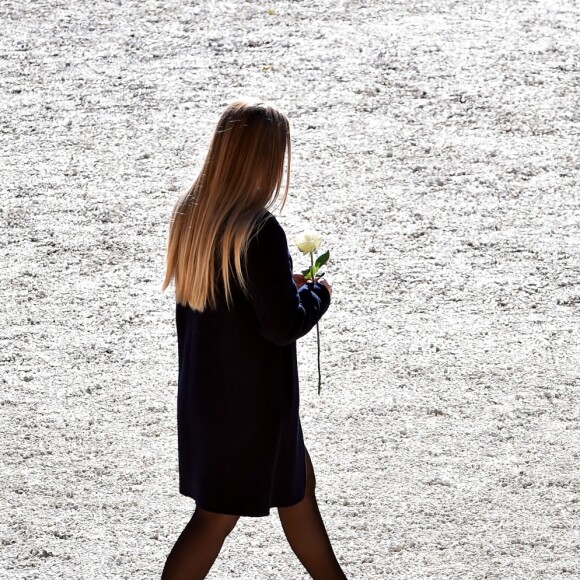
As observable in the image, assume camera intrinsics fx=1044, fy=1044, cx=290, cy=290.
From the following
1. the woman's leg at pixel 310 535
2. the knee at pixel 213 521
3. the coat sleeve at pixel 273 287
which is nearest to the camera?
the coat sleeve at pixel 273 287

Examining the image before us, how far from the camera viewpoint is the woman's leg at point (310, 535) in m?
3.45

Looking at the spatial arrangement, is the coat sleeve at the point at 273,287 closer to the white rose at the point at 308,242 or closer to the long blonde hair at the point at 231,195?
the long blonde hair at the point at 231,195

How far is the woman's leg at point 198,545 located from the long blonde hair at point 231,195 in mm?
703

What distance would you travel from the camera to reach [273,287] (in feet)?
9.78

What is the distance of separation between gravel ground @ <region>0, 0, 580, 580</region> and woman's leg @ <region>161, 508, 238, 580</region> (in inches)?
20.5

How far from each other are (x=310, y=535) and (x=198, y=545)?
0.40 meters

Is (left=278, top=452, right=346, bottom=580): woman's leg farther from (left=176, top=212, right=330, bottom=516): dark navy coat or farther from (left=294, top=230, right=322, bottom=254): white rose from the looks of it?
(left=294, top=230, right=322, bottom=254): white rose

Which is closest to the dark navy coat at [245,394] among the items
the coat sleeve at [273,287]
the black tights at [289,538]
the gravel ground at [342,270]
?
the coat sleeve at [273,287]

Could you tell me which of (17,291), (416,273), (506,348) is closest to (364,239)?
(416,273)

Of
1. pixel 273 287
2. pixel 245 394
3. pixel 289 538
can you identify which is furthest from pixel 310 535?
pixel 273 287

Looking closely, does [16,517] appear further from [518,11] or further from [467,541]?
[518,11]

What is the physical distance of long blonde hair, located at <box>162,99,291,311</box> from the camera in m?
2.99

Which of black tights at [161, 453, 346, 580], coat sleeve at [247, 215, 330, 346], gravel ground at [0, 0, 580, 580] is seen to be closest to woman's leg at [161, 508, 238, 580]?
black tights at [161, 453, 346, 580]

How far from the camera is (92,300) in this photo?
553 centimetres
